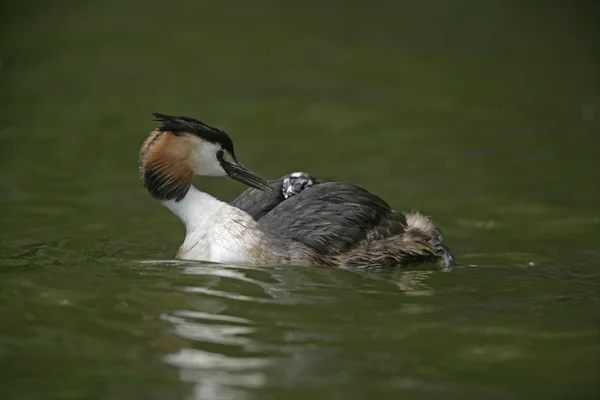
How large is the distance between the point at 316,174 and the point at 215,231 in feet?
12.1

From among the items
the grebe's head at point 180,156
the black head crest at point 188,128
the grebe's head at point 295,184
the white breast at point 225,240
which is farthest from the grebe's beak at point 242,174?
the grebe's head at point 295,184

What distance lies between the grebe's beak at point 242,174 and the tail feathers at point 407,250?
81 centimetres

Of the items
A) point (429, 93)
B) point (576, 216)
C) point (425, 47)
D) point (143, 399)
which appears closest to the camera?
point (143, 399)

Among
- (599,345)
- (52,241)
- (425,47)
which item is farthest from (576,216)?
(425,47)

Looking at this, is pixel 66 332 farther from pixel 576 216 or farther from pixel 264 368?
pixel 576 216

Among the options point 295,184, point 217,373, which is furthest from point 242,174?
point 217,373

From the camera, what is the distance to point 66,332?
20.8 ft

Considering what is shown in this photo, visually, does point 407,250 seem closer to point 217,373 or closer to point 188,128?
point 188,128

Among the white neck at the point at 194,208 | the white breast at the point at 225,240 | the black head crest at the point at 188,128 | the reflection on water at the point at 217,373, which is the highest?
the black head crest at the point at 188,128

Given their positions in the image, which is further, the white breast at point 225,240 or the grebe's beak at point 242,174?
the grebe's beak at point 242,174

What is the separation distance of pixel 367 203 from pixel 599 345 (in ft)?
8.41

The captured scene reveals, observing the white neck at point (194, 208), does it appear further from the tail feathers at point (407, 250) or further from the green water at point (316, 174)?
the tail feathers at point (407, 250)

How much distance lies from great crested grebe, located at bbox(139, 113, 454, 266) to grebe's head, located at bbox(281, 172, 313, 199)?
0.86ft

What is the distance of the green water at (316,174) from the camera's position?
5.84 metres
